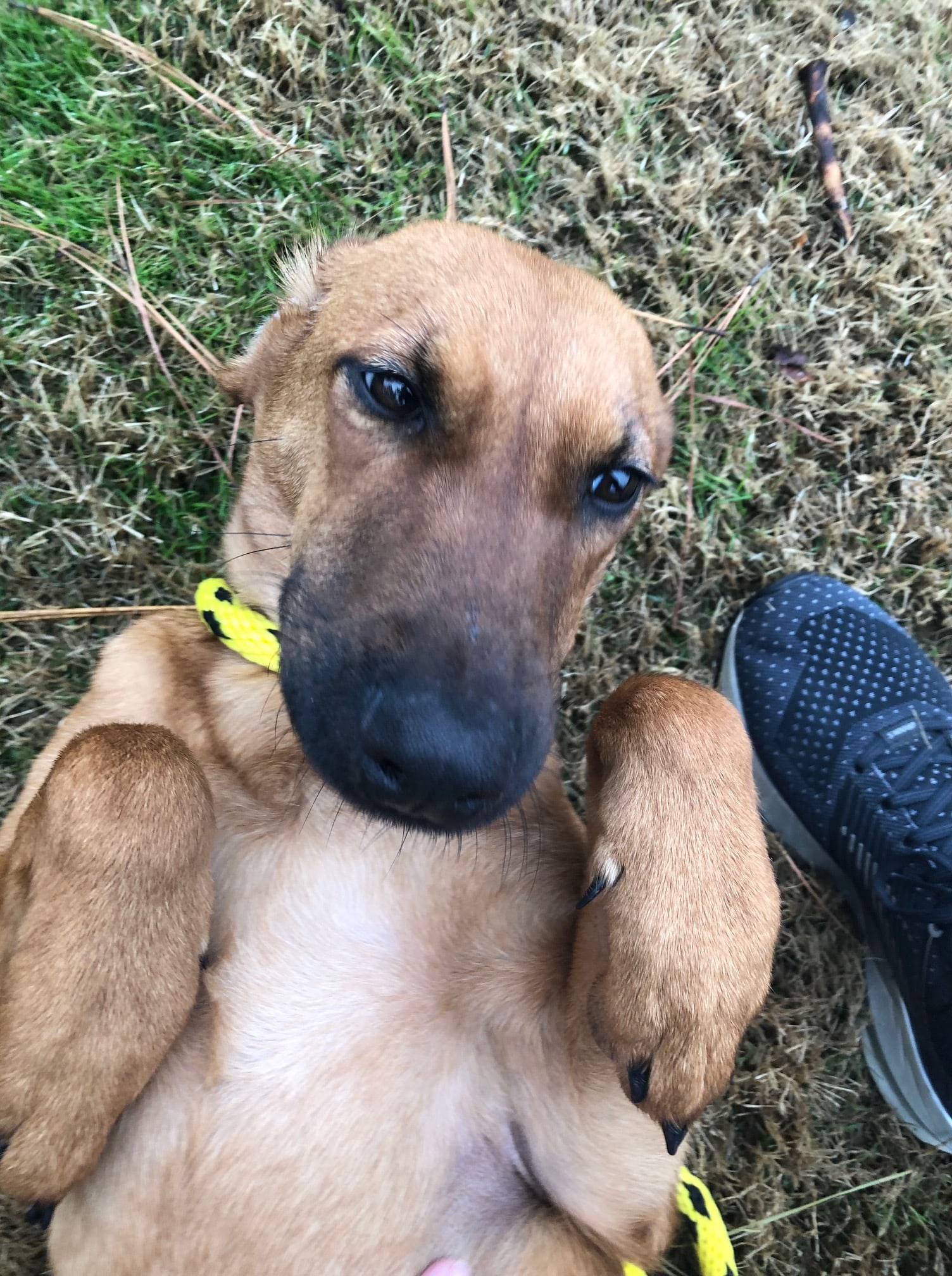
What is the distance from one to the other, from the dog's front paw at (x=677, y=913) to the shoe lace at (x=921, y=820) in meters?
1.26

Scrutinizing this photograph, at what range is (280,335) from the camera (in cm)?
242

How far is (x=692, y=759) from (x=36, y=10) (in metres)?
3.19

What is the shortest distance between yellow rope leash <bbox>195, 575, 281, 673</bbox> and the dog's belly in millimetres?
445

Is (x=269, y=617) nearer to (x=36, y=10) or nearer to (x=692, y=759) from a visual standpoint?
(x=692, y=759)

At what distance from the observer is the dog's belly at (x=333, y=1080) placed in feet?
6.12

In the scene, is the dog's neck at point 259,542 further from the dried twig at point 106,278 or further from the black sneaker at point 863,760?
the black sneaker at point 863,760

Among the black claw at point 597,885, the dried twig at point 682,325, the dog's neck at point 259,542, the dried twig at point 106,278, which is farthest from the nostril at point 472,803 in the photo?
the dried twig at point 682,325

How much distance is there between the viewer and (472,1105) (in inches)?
79.2

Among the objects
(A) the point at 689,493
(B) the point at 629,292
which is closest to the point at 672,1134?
(A) the point at 689,493

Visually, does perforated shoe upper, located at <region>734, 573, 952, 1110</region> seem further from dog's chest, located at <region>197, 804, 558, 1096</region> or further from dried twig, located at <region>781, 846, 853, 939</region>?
dog's chest, located at <region>197, 804, 558, 1096</region>

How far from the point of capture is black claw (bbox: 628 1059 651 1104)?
1.85 m

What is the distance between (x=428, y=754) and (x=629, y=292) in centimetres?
240

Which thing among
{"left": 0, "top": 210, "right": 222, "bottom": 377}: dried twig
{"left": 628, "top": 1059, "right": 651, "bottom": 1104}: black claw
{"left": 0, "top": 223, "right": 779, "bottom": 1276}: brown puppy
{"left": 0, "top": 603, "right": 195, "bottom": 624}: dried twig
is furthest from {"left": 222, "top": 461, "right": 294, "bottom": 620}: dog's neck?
{"left": 628, "top": 1059, "right": 651, "bottom": 1104}: black claw

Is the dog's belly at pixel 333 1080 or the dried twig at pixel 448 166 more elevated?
the dried twig at pixel 448 166
